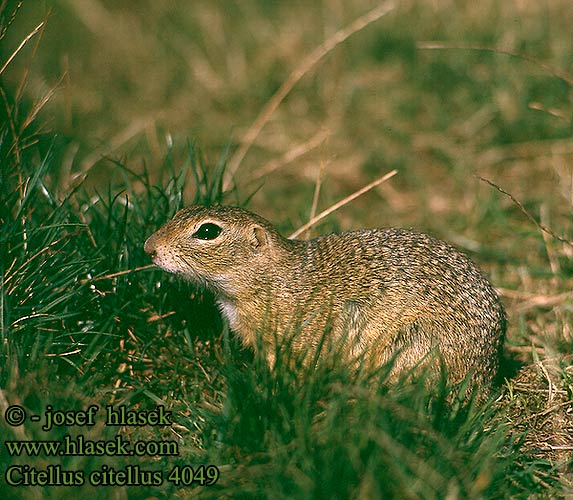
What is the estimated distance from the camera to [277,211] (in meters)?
6.77

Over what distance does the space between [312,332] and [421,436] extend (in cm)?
100

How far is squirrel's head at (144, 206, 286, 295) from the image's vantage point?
4219mm

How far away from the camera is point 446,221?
6.49 m

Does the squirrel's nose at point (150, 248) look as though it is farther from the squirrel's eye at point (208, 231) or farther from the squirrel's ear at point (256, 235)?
the squirrel's ear at point (256, 235)

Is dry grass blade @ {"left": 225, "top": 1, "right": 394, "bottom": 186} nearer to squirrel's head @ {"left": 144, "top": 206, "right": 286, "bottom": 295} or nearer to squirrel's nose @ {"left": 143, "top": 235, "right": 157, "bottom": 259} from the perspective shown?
squirrel's head @ {"left": 144, "top": 206, "right": 286, "bottom": 295}

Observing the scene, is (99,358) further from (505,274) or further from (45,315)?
(505,274)

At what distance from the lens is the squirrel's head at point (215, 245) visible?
13.8 ft

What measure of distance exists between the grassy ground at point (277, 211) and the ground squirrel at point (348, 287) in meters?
0.29

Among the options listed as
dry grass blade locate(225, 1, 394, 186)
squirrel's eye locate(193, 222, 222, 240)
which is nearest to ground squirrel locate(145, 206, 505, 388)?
squirrel's eye locate(193, 222, 222, 240)

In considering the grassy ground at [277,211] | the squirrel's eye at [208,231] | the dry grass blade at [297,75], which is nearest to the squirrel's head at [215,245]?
the squirrel's eye at [208,231]

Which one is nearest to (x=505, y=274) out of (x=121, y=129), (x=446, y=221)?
(x=446, y=221)

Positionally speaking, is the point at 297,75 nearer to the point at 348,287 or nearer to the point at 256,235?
the point at 256,235

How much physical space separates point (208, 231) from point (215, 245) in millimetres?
83

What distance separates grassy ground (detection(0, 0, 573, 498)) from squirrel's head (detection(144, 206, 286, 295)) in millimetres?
320
